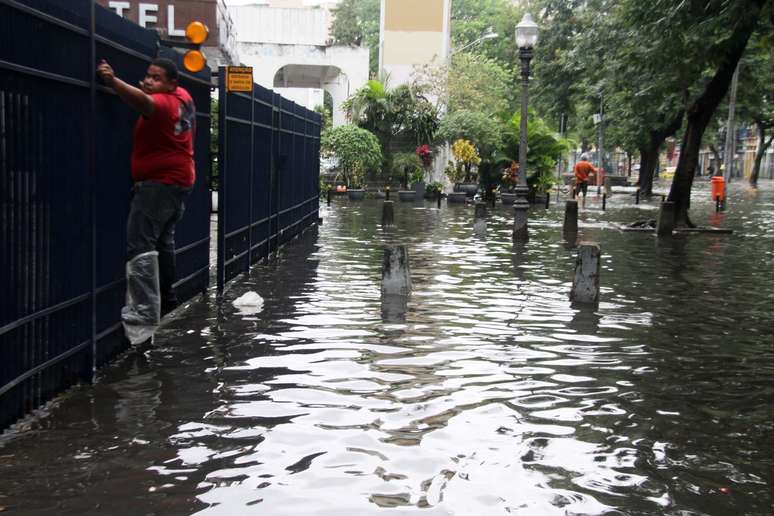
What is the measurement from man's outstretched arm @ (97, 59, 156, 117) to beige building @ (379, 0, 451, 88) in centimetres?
4762

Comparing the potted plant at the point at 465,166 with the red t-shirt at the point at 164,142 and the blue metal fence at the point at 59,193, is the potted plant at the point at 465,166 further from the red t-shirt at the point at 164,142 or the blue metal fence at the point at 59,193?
the red t-shirt at the point at 164,142

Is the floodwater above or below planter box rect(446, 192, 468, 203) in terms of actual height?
below

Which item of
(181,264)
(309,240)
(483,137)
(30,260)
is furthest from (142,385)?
(483,137)

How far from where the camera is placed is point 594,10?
4162 cm

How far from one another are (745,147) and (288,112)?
90.5 m

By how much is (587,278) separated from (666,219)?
447 inches

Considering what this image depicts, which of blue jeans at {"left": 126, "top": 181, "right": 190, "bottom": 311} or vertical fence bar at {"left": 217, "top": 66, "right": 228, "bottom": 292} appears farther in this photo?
vertical fence bar at {"left": 217, "top": 66, "right": 228, "bottom": 292}

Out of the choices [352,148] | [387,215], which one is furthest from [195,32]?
[352,148]

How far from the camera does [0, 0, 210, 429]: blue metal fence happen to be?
544cm

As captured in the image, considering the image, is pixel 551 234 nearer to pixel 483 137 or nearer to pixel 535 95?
pixel 483 137

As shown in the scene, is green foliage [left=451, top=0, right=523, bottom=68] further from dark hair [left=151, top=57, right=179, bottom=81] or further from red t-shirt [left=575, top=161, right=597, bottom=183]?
dark hair [left=151, top=57, right=179, bottom=81]

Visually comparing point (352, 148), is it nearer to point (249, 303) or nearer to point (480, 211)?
point (480, 211)

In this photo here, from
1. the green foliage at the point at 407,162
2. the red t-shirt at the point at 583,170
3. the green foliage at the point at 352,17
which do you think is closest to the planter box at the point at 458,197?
the red t-shirt at the point at 583,170

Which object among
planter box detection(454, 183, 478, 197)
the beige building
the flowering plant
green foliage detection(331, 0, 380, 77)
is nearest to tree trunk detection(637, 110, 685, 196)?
planter box detection(454, 183, 478, 197)
